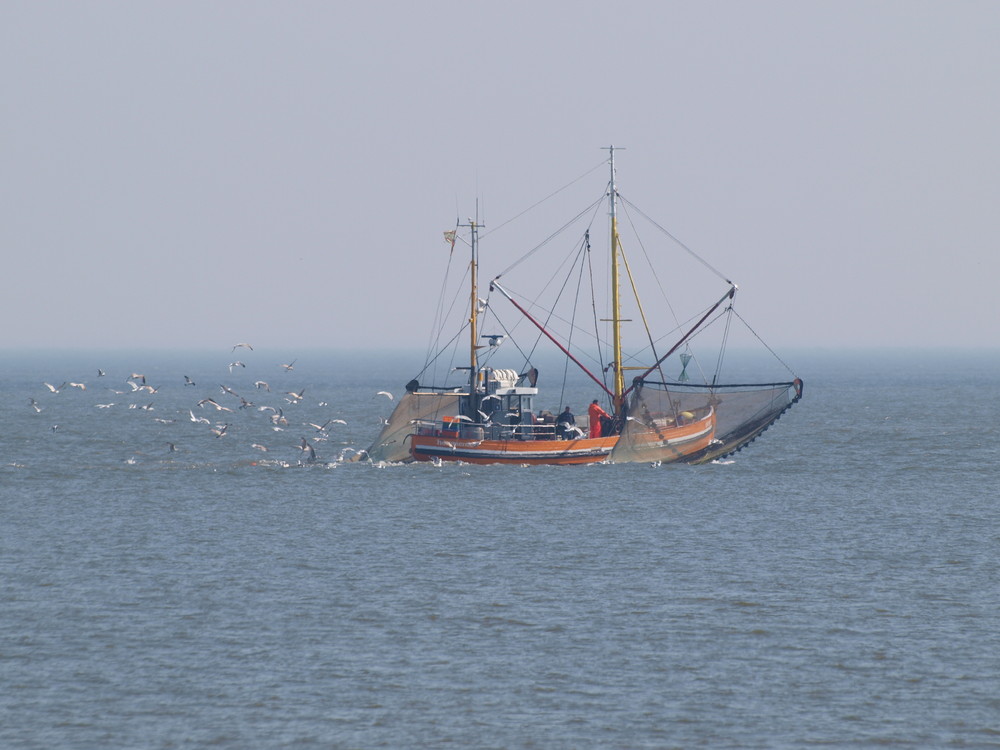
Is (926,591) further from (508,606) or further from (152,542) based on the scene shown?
(152,542)

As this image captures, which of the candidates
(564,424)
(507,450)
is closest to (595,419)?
(564,424)

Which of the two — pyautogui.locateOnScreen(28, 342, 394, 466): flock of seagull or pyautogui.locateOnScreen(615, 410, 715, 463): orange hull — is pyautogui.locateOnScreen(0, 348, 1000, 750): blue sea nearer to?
pyautogui.locateOnScreen(615, 410, 715, 463): orange hull

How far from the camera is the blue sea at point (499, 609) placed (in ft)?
85.2

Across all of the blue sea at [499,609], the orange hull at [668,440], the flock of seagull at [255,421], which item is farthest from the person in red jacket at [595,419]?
the flock of seagull at [255,421]

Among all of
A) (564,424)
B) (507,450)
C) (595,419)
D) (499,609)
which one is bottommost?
Result: (499,609)

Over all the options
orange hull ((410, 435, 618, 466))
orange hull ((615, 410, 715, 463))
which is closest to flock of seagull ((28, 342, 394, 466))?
orange hull ((410, 435, 618, 466))

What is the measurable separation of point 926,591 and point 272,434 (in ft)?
233

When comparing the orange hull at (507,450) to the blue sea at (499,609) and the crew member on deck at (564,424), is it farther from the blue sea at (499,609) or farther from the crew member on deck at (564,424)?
the blue sea at (499,609)

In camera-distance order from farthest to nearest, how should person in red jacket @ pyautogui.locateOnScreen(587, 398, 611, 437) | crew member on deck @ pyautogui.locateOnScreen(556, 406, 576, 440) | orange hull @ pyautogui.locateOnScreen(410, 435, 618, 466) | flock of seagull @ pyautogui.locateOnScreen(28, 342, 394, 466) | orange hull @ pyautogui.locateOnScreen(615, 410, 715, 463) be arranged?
flock of seagull @ pyautogui.locateOnScreen(28, 342, 394, 466) < person in red jacket @ pyautogui.locateOnScreen(587, 398, 611, 437) < orange hull @ pyautogui.locateOnScreen(615, 410, 715, 463) < crew member on deck @ pyautogui.locateOnScreen(556, 406, 576, 440) < orange hull @ pyautogui.locateOnScreen(410, 435, 618, 466)

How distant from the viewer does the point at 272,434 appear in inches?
4018

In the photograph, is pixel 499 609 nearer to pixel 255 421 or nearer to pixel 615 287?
pixel 615 287

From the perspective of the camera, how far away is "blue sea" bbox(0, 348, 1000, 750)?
25969mm

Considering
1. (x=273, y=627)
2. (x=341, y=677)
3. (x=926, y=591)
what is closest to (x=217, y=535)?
(x=273, y=627)

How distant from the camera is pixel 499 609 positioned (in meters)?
34.9
